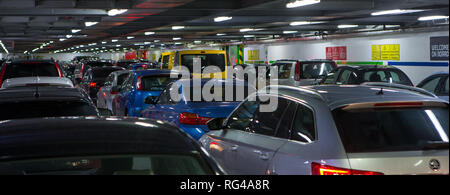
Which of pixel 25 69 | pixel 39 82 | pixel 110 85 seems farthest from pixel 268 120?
pixel 110 85

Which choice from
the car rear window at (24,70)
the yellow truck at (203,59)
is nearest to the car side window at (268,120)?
the car rear window at (24,70)

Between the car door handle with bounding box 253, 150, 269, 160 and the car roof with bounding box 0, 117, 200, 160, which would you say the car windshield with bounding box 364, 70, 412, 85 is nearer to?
the car door handle with bounding box 253, 150, 269, 160

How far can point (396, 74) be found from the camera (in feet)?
53.9

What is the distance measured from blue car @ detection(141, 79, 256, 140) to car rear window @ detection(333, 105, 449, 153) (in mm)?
4453

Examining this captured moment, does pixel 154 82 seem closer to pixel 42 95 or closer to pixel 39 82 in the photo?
pixel 39 82

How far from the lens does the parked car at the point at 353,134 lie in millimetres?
4281

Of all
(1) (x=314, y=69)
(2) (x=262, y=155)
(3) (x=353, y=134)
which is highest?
(1) (x=314, y=69)

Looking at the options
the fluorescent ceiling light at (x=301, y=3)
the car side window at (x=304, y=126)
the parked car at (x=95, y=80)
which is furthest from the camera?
the parked car at (x=95, y=80)

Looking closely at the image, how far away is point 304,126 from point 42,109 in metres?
3.44

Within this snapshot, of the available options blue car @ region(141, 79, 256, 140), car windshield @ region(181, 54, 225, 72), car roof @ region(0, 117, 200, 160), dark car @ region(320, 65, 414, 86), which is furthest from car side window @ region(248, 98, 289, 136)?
car windshield @ region(181, 54, 225, 72)

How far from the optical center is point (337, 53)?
34125 mm

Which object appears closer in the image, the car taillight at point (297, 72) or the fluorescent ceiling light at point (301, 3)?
the fluorescent ceiling light at point (301, 3)

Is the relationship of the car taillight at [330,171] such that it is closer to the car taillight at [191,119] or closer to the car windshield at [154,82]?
the car taillight at [191,119]
